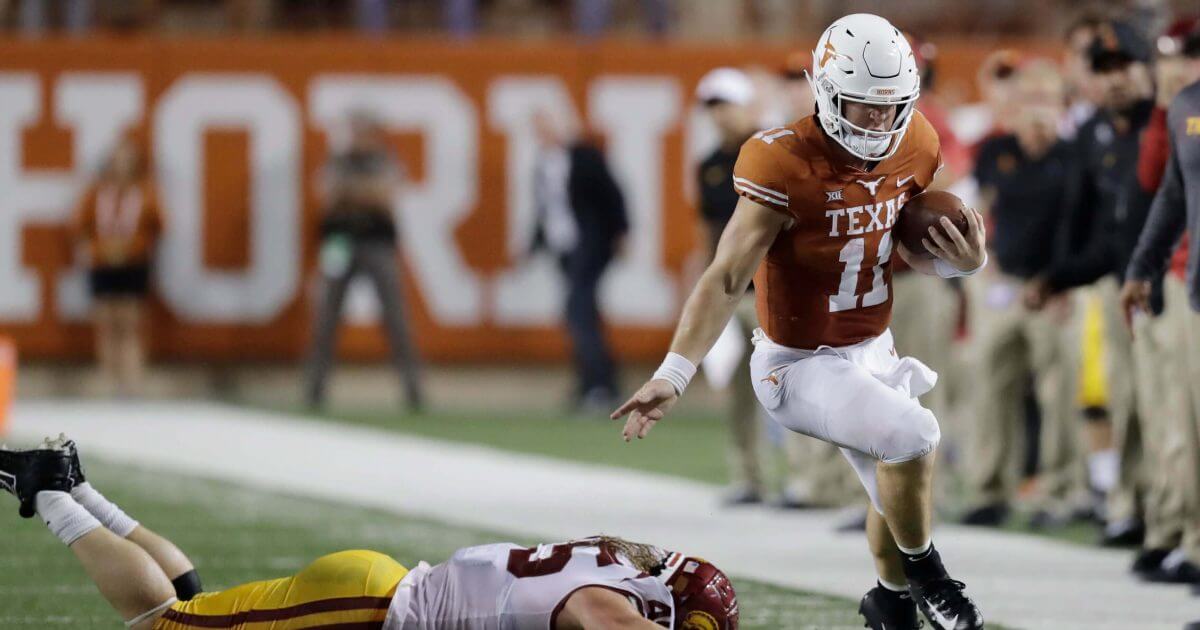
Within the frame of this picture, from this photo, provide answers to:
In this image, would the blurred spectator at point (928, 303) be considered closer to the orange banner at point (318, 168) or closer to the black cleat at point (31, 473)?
the black cleat at point (31, 473)

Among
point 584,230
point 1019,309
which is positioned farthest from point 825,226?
point 584,230

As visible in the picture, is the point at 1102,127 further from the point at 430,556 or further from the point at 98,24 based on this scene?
the point at 98,24

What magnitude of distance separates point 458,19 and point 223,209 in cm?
223

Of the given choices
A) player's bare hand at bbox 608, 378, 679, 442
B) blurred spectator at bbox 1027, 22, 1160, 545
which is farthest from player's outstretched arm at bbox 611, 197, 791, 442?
blurred spectator at bbox 1027, 22, 1160, 545

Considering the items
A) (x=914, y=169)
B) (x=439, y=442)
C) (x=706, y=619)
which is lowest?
(x=439, y=442)

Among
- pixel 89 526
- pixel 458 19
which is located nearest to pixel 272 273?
pixel 458 19

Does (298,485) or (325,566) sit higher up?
(325,566)

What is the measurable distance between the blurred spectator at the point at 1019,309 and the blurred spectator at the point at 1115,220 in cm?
38

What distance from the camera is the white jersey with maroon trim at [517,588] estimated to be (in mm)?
4707

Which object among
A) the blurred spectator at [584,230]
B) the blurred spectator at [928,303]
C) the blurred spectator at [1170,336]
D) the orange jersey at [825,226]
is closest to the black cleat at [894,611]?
the orange jersey at [825,226]

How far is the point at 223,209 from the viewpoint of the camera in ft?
47.1

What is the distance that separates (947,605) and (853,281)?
35.9 inches

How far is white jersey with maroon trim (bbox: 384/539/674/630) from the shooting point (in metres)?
4.71

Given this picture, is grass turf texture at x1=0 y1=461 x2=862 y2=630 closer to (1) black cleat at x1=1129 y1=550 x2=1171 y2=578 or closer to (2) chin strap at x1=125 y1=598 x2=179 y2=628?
(2) chin strap at x1=125 y1=598 x2=179 y2=628
